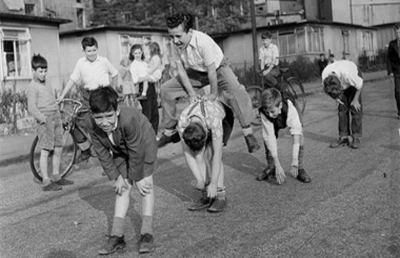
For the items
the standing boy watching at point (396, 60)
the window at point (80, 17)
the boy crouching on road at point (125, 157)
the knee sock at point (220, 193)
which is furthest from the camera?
the window at point (80, 17)

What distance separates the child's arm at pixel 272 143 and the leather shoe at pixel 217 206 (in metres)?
1.16

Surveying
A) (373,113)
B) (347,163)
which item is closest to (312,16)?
(373,113)

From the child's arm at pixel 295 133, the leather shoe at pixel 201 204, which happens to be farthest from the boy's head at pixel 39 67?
the child's arm at pixel 295 133

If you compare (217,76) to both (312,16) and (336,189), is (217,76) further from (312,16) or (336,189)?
(312,16)

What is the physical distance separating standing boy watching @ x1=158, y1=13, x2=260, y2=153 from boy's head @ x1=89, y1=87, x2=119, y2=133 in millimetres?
1677

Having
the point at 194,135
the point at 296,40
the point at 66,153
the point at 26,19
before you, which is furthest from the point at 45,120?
the point at 296,40

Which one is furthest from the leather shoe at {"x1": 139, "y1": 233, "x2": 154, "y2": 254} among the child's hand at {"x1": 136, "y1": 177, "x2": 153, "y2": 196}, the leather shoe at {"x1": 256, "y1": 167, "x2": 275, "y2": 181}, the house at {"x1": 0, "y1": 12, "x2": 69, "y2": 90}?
the house at {"x1": 0, "y1": 12, "x2": 69, "y2": 90}

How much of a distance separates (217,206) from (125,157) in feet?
4.50

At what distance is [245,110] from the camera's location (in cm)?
627

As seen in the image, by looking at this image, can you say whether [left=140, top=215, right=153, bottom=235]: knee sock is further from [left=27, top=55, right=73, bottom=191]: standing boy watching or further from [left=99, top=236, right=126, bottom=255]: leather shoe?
[left=27, top=55, right=73, bottom=191]: standing boy watching

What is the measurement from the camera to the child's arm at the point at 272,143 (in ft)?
21.9

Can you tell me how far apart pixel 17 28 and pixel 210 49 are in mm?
21776

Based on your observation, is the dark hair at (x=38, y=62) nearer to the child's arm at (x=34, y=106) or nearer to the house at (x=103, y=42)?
the child's arm at (x=34, y=106)

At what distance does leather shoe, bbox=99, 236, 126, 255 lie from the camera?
14.8 ft
